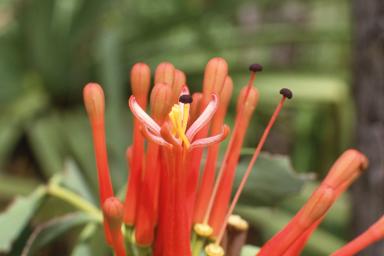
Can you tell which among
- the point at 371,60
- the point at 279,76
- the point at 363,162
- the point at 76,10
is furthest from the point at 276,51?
the point at 363,162

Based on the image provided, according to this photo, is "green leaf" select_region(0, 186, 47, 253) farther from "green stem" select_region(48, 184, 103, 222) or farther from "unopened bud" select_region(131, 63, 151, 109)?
"unopened bud" select_region(131, 63, 151, 109)

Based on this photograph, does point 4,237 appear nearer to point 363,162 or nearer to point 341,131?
point 363,162

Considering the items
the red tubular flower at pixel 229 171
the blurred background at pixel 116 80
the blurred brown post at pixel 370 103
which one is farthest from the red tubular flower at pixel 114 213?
the blurred background at pixel 116 80

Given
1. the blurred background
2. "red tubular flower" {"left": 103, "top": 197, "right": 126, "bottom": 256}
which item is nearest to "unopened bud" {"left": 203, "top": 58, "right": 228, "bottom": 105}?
"red tubular flower" {"left": 103, "top": 197, "right": 126, "bottom": 256}

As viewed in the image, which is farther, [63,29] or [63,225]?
[63,29]

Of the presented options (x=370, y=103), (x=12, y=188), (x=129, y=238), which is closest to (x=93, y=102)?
(x=129, y=238)

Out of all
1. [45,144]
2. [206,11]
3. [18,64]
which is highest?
[206,11]
